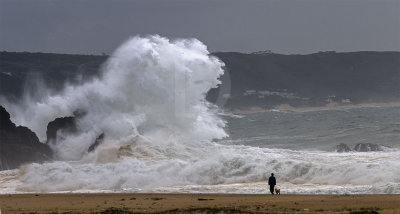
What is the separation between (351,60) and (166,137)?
133 m

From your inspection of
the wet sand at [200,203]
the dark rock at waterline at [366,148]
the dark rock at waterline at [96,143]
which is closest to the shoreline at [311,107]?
the dark rock at waterline at [366,148]

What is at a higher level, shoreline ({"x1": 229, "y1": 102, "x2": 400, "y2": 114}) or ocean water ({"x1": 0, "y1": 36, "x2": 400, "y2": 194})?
shoreline ({"x1": 229, "y1": 102, "x2": 400, "y2": 114})

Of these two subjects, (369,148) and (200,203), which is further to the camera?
(369,148)

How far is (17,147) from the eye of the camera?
122ft

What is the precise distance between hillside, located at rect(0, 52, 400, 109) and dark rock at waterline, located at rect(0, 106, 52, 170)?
78.1m

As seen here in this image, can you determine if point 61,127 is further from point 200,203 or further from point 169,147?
point 200,203

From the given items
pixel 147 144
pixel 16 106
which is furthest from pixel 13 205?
pixel 16 106

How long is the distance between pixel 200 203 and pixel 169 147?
58.1 feet

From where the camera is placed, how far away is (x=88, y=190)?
26609mm

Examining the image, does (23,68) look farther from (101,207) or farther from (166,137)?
(101,207)

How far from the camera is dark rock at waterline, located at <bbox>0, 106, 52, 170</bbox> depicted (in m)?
35.9

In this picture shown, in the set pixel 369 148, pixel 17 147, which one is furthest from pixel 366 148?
pixel 17 147

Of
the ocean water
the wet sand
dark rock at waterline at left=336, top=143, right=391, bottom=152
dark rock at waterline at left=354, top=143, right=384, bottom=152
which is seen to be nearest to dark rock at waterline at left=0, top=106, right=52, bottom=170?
the ocean water

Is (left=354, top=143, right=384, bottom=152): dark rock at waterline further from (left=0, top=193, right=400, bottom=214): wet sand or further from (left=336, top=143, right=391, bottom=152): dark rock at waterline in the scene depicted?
(left=0, top=193, right=400, bottom=214): wet sand
